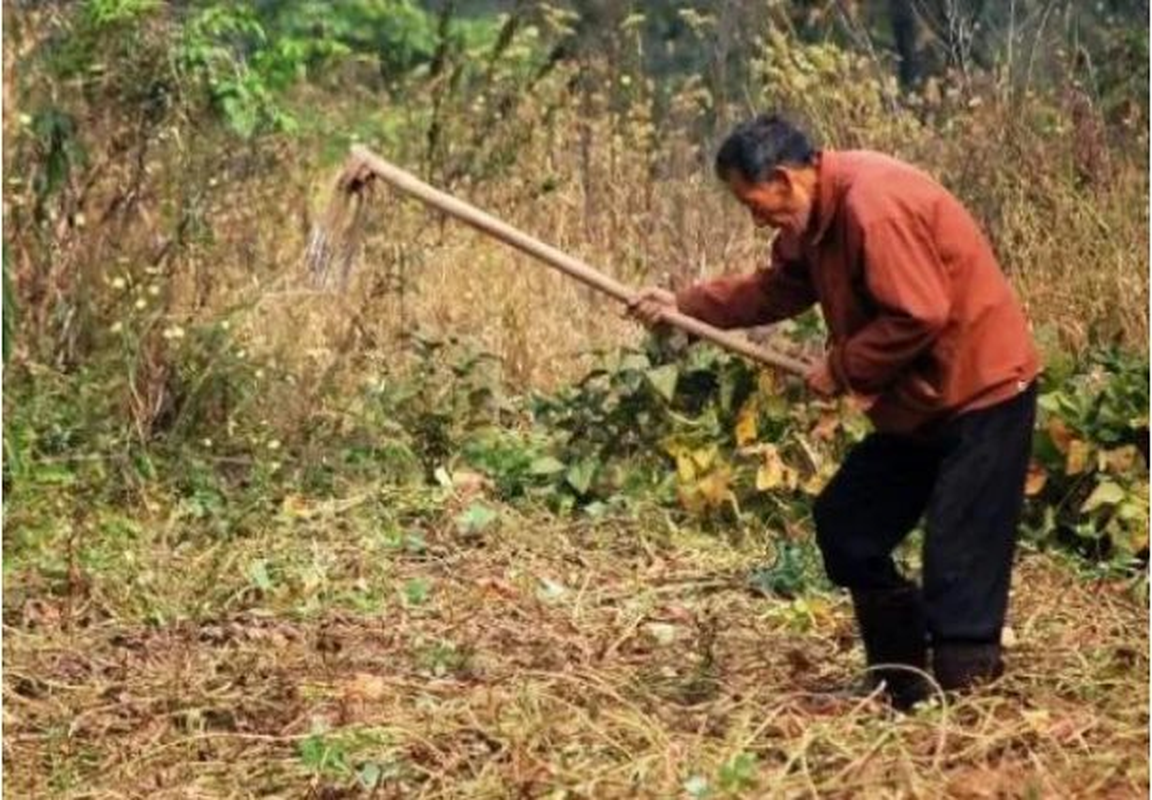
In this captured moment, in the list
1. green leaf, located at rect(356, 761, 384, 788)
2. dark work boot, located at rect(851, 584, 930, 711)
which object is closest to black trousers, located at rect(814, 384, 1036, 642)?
dark work boot, located at rect(851, 584, 930, 711)

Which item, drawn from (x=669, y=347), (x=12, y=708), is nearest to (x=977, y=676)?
(x=12, y=708)

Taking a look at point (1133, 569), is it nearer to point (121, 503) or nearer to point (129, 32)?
point (121, 503)

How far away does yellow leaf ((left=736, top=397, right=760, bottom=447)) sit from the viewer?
Result: 7.79 metres

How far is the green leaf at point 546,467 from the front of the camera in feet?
26.1

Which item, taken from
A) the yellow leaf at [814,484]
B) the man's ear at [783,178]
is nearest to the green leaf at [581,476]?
the yellow leaf at [814,484]

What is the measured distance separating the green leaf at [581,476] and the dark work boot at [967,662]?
2605 mm

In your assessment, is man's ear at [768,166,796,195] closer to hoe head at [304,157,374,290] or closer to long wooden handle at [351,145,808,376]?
long wooden handle at [351,145,808,376]

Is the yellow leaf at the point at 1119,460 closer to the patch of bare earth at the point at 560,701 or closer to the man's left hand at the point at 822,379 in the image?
the patch of bare earth at the point at 560,701

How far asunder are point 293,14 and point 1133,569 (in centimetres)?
1206

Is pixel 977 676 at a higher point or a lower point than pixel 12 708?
higher

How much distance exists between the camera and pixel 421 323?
31.0ft

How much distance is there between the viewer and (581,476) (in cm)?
792

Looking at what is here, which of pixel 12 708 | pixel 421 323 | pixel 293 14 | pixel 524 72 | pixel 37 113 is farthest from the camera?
pixel 293 14

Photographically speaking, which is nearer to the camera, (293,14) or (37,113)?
(37,113)
